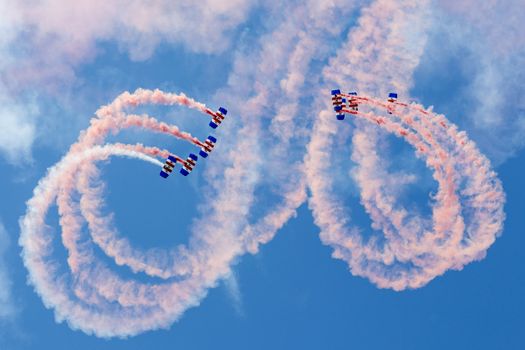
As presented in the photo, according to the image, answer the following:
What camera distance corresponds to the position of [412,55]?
67.1 meters

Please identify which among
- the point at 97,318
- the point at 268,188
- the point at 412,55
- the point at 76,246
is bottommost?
the point at 97,318

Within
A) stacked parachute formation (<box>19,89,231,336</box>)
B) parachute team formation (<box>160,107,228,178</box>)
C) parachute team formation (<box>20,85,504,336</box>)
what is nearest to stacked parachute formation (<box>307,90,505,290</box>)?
parachute team formation (<box>20,85,504,336</box>)

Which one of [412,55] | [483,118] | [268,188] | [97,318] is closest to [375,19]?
[412,55]

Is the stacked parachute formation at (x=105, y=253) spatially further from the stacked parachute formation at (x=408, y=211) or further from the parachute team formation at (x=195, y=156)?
the stacked parachute formation at (x=408, y=211)

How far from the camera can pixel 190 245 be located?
6838 centimetres

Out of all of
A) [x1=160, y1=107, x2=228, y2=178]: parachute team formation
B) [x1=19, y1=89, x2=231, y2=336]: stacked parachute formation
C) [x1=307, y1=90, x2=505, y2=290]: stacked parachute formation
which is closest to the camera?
[x1=19, y1=89, x2=231, y2=336]: stacked parachute formation

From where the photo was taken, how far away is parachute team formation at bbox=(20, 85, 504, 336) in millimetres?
65438

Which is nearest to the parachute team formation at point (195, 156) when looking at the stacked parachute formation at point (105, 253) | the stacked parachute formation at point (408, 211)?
the stacked parachute formation at point (105, 253)

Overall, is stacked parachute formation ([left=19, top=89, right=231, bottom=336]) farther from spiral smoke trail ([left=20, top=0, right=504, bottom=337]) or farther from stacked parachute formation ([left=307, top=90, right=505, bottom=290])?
stacked parachute formation ([left=307, top=90, right=505, bottom=290])

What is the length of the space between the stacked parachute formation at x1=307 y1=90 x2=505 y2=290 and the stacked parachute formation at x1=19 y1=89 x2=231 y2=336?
12321 millimetres

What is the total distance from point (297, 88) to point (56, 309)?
105ft

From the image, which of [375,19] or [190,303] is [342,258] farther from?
[375,19]

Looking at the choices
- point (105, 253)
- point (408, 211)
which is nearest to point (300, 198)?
point (408, 211)

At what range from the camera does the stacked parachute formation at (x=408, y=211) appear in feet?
216
